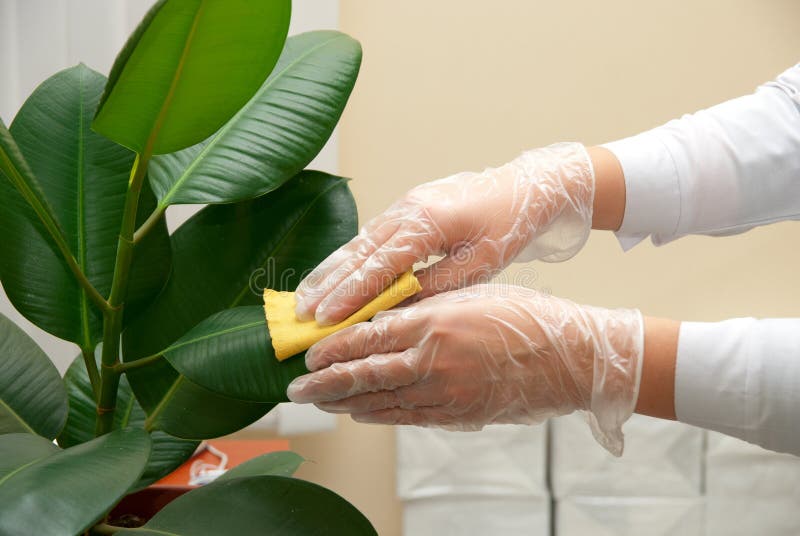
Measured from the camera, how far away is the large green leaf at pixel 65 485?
0.47 meters

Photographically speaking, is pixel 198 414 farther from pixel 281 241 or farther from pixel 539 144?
pixel 539 144

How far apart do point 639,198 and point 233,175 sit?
22.5 inches

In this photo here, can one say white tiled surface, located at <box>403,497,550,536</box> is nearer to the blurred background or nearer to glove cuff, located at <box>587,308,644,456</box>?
the blurred background

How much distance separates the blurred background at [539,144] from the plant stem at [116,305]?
3.70ft

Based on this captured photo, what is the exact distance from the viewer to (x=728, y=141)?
38.9 inches

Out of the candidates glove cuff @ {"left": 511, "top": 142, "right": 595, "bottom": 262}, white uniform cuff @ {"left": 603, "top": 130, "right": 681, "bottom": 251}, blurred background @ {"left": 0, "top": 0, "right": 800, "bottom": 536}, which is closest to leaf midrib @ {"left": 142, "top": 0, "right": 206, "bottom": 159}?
glove cuff @ {"left": 511, "top": 142, "right": 595, "bottom": 262}

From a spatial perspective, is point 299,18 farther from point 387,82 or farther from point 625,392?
point 625,392

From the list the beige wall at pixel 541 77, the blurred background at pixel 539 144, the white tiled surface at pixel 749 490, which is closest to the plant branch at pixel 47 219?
the blurred background at pixel 539 144

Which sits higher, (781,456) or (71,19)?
(71,19)

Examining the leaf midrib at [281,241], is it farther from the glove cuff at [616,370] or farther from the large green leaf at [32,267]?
the glove cuff at [616,370]

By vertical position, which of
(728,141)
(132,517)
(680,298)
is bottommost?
(680,298)

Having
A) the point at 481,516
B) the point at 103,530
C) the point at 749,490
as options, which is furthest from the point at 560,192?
the point at 749,490

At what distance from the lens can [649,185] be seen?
0.99 metres

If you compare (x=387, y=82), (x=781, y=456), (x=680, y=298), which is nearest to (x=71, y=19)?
(x=387, y=82)
